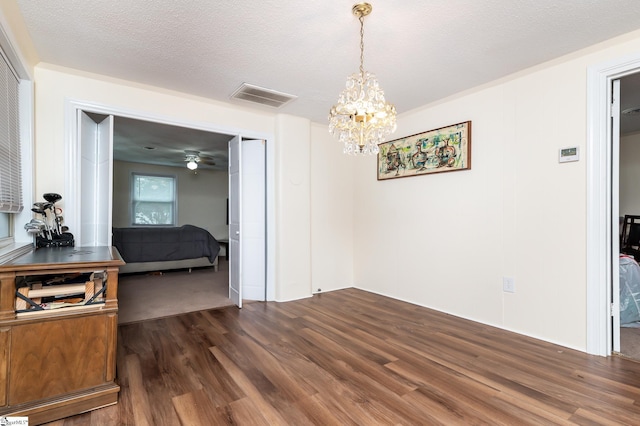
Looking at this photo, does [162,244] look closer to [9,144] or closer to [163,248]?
[163,248]

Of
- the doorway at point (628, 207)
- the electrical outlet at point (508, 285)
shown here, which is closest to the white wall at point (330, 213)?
the electrical outlet at point (508, 285)

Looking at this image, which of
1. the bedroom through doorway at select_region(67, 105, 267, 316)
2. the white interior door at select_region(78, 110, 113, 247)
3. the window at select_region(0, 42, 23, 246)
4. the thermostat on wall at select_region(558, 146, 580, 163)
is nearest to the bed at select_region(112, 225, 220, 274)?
the bedroom through doorway at select_region(67, 105, 267, 316)

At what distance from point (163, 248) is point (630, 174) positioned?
7785 mm

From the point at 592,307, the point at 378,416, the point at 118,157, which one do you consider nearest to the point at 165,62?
the point at 378,416

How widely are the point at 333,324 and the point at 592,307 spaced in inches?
83.7

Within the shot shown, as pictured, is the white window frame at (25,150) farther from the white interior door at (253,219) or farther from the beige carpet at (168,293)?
the white interior door at (253,219)

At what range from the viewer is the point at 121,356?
2.36 metres

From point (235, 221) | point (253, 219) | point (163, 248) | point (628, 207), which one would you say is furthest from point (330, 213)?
point (628, 207)

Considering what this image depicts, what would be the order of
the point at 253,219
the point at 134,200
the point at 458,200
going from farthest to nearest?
the point at 134,200 < the point at 253,219 < the point at 458,200

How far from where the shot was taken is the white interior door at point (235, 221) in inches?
147

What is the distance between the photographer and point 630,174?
4773 millimetres

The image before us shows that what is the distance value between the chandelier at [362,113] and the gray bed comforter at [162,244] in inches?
182

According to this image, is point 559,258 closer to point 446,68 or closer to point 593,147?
point 593,147

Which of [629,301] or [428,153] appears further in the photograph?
[428,153]
